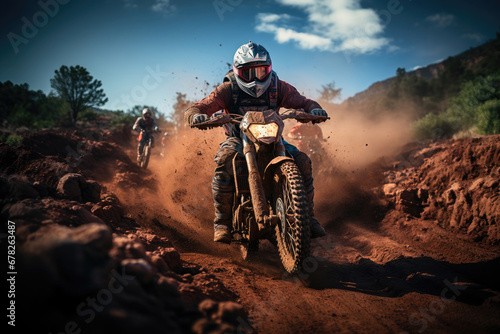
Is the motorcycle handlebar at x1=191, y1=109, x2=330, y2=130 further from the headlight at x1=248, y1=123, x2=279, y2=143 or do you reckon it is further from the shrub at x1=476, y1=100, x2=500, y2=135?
the shrub at x1=476, y1=100, x2=500, y2=135

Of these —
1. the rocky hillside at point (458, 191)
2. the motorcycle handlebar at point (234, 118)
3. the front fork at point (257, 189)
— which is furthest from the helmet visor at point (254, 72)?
the rocky hillside at point (458, 191)

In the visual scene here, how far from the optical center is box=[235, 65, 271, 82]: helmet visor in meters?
4.31

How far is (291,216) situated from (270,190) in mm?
792

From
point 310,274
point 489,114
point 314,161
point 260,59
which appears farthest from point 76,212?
point 489,114

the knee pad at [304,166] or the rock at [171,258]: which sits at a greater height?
the knee pad at [304,166]

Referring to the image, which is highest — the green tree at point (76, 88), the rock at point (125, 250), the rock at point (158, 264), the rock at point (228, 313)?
the green tree at point (76, 88)

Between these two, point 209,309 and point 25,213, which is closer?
point 209,309

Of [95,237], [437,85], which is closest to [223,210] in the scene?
[95,237]

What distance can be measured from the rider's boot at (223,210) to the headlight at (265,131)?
1065 millimetres

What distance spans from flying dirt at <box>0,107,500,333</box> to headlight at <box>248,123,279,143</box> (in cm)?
153

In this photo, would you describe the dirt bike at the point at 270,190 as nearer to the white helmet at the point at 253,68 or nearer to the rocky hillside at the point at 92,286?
the white helmet at the point at 253,68

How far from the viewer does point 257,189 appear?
3.57 meters

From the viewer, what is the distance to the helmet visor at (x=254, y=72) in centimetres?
431

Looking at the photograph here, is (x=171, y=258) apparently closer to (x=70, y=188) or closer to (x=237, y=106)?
(x=70, y=188)
